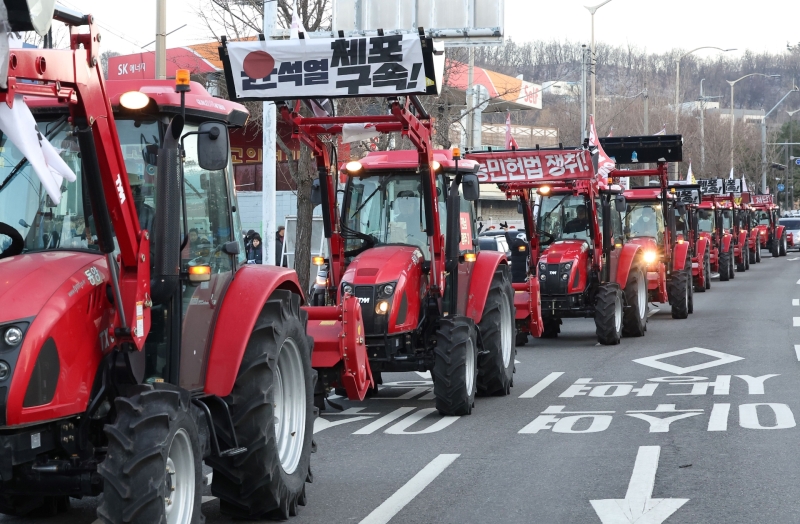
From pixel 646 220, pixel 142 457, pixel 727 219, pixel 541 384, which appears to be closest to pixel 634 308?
pixel 646 220

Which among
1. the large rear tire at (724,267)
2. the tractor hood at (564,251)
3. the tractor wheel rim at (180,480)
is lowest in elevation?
the large rear tire at (724,267)

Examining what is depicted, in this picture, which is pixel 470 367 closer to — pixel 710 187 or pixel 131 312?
pixel 131 312

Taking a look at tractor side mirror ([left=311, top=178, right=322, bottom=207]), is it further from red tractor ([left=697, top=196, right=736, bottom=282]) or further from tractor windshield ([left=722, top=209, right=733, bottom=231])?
tractor windshield ([left=722, top=209, right=733, bottom=231])

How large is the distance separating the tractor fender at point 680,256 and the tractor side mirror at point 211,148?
1831 cm

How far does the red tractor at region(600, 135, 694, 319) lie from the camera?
21.9 meters

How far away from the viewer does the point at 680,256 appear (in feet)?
77.2

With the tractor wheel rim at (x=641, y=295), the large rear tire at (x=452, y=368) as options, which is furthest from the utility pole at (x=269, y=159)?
the large rear tire at (x=452, y=368)

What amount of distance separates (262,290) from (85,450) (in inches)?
63.4

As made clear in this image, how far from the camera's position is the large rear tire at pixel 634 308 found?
1908cm

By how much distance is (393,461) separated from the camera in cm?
907

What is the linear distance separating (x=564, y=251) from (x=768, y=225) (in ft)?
131

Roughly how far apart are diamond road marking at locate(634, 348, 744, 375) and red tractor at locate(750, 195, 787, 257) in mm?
37652

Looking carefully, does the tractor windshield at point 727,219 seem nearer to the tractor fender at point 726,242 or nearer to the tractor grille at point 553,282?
the tractor fender at point 726,242

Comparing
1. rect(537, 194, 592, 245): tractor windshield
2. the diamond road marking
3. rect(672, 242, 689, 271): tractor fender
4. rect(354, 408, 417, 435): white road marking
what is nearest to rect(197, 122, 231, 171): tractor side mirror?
rect(354, 408, 417, 435): white road marking
